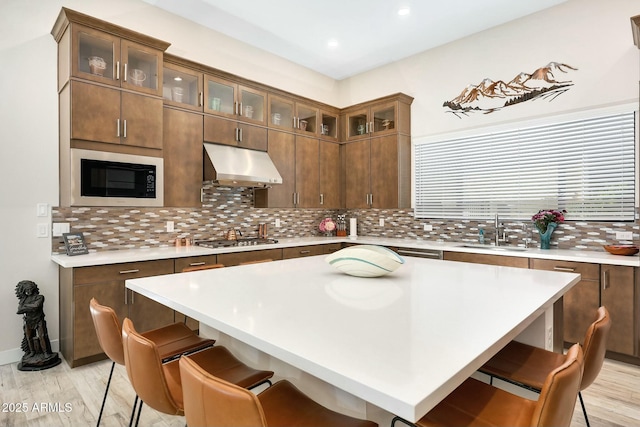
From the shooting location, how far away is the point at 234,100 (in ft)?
13.9

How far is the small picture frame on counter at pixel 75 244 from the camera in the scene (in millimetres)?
3135

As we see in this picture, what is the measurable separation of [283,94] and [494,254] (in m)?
3.09

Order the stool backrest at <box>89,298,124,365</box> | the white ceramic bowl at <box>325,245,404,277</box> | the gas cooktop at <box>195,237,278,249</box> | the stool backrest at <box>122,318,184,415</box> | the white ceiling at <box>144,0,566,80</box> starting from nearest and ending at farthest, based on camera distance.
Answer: the stool backrest at <box>122,318,184,415</box> < the stool backrest at <box>89,298,124,365</box> < the white ceramic bowl at <box>325,245,404,277</box> < the white ceiling at <box>144,0,566,80</box> < the gas cooktop at <box>195,237,278,249</box>

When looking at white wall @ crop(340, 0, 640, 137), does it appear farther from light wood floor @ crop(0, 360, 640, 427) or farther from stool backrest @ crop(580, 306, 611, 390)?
stool backrest @ crop(580, 306, 611, 390)

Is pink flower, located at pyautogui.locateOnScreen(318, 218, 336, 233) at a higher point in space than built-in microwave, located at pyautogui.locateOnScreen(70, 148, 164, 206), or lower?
lower

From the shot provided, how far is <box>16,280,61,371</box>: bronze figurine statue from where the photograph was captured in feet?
9.45

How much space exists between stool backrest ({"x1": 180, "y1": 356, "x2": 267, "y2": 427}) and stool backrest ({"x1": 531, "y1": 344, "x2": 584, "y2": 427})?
0.69 metres

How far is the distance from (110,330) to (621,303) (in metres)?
3.61

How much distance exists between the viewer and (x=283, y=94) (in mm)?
4707

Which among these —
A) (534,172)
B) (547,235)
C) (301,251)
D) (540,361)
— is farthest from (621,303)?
(301,251)

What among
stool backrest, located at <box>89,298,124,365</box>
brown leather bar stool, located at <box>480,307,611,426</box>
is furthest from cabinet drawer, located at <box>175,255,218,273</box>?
brown leather bar stool, located at <box>480,307,611,426</box>

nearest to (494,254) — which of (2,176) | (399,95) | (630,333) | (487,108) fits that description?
(630,333)

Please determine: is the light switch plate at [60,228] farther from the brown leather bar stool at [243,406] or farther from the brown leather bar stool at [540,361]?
the brown leather bar stool at [540,361]

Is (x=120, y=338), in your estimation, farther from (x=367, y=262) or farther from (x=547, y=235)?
(x=547, y=235)
